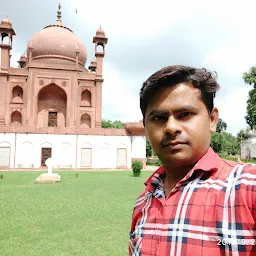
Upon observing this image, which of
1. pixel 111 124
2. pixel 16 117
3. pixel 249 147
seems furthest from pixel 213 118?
pixel 249 147

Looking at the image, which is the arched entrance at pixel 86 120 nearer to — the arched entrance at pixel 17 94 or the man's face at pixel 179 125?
the arched entrance at pixel 17 94

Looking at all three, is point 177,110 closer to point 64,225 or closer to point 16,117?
point 64,225

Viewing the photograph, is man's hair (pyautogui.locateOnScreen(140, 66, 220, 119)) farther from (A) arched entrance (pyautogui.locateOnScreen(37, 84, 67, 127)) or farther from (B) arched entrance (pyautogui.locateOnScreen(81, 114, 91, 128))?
(B) arched entrance (pyautogui.locateOnScreen(81, 114, 91, 128))

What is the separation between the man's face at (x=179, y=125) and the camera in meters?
0.95

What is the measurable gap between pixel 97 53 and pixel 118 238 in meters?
22.2

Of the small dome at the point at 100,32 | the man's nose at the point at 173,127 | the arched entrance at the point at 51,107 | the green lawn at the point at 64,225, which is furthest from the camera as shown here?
the small dome at the point at 100,32

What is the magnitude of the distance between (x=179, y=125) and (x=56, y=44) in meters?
26.3

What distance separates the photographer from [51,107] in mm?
23906

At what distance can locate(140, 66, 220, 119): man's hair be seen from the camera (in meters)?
0.99

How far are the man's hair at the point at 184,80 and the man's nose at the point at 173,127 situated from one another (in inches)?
5.4

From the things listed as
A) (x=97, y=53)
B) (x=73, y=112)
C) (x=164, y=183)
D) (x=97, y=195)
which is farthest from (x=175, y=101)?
(x=97, y=53)

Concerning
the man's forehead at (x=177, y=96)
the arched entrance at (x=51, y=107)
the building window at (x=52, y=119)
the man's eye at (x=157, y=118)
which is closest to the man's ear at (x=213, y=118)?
the man's forehead at (x=177, y=96)

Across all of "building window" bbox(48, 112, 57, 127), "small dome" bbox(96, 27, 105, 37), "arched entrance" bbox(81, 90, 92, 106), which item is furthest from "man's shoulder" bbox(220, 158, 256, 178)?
"small dome" bbox(96, 27, 105, 37)

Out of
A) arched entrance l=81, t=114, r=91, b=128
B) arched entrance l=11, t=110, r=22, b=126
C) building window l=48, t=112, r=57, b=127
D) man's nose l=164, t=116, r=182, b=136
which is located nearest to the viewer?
man's nose l=164, t=116, r=182, b=136
